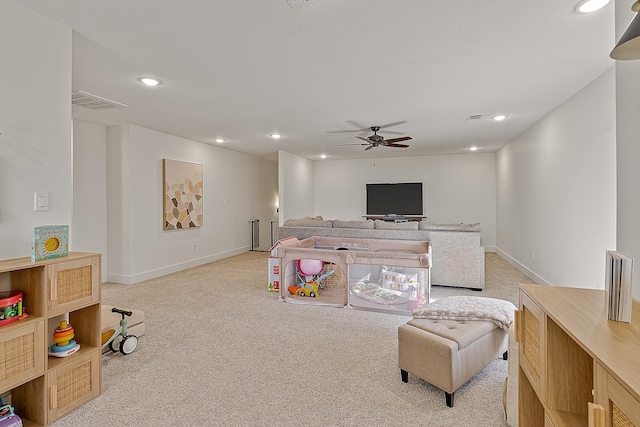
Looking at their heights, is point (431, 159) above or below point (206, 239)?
above

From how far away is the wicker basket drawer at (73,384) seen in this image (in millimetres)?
1871

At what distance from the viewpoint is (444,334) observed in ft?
6.95

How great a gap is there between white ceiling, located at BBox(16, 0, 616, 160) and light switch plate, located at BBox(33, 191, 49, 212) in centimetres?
115

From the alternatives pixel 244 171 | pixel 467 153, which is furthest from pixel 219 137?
pixel 467 153

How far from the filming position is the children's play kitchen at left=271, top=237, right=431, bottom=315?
12.2 feet

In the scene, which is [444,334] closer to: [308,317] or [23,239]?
[308,317]

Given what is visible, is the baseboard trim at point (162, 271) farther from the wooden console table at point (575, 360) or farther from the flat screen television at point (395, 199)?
the wooden console table at point (575, 360)

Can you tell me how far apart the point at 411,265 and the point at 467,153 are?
18.6 ft

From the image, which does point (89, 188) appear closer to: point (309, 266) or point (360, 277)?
point (309, 266)

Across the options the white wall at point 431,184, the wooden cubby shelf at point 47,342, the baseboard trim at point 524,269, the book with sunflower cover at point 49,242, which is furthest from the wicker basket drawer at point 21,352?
the white wall at point 431,184

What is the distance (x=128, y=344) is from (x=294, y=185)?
231 inches

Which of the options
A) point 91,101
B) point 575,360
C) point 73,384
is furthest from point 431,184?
point 73,384

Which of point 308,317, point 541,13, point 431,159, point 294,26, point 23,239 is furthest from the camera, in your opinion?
point 431,159

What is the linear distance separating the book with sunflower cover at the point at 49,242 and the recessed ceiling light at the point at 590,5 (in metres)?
3.47
